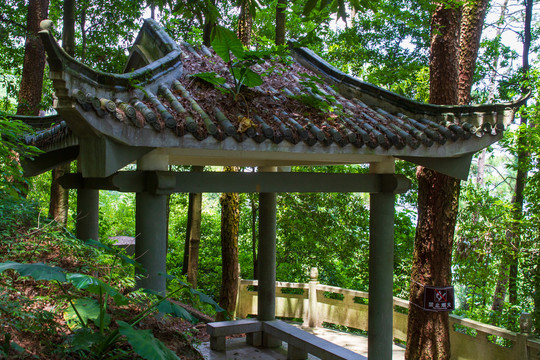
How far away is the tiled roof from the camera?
3.51 metres

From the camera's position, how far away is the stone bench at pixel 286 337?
20.3ft

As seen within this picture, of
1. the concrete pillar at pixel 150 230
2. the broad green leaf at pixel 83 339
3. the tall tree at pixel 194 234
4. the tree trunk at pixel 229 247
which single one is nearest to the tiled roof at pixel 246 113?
the concrete pillar at pixel 150 230

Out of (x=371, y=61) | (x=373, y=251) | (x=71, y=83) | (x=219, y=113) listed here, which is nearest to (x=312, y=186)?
(x=373, y=251)

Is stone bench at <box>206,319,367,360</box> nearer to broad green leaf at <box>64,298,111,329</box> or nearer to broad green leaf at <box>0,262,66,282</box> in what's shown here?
broad green leaf at <box>64,298,111,329</box>

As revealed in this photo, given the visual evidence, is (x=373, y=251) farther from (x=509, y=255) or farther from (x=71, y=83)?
(x=509, y=255)

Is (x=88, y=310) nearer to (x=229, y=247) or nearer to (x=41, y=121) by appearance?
(x=41, y=121)

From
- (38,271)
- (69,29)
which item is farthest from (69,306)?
(69,29)

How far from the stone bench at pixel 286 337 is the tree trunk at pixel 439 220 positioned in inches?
58.4

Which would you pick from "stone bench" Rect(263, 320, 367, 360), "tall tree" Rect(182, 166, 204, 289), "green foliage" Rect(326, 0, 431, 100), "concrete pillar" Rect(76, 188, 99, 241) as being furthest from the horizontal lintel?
"green foliage" Rect(326, 0, 431, 100)

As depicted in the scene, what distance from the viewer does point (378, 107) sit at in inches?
228

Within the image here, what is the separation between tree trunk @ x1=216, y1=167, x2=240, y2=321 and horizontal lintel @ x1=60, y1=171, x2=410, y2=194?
151 inches

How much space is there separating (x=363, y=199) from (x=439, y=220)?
6397mm

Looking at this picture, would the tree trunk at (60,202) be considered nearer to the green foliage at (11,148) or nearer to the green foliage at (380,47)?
the green foliage at (11,148)

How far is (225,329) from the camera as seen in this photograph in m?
7.46
